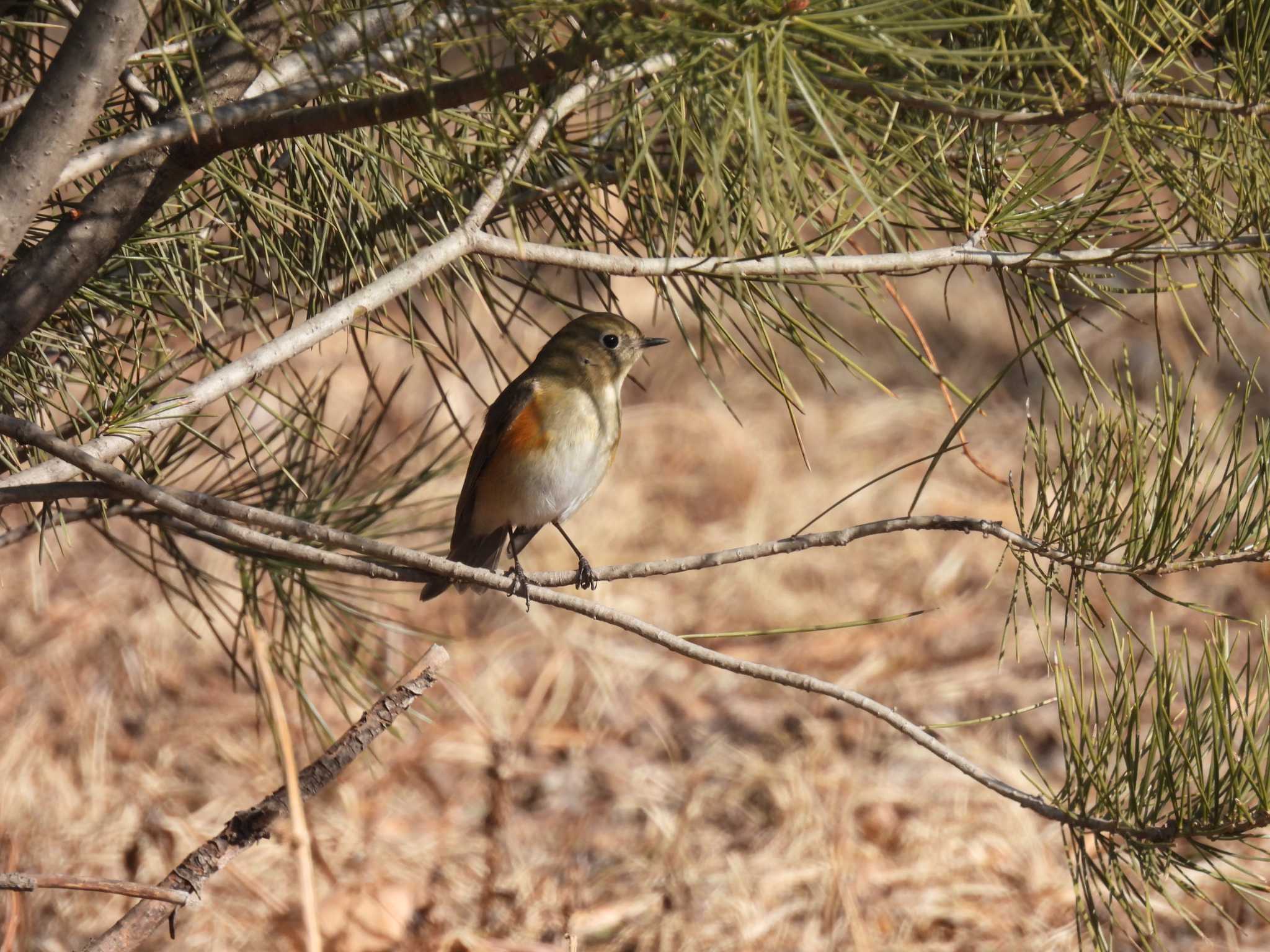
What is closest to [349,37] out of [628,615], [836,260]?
[836,260]

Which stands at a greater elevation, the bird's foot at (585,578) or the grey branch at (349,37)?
the grey branch at (349,37)

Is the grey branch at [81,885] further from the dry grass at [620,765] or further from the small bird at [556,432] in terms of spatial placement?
the small bird at [556,432]

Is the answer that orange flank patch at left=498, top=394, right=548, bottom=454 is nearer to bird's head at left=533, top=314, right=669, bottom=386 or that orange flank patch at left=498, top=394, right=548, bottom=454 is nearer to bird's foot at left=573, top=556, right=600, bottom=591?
bird's head at left=533, top=314, right=669, bottom=386

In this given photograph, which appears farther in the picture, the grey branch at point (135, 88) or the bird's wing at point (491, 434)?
the bird's wing at point (491, 434)

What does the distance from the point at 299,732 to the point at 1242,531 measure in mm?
2633

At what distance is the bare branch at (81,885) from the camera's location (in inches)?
45.5

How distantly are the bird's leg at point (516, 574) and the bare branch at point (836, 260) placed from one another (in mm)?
387

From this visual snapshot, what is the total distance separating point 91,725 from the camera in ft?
11.4

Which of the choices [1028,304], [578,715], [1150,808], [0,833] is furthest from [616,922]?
[1028,304]

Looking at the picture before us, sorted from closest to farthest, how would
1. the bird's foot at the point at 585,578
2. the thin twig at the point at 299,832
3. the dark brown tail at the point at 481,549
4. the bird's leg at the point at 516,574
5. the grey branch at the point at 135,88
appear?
the thin twig at the point at 299,832
the grey branch at the point at 135,88
the bird's leg at the point at 516,574
the bird's foot at the point at 585,578
the dark brown tail at the point at 481,549

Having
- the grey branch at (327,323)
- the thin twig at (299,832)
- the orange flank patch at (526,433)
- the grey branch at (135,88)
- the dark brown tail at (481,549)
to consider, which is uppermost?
the orange flank patch at (526,433)

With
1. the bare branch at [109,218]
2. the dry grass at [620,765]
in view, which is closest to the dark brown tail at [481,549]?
the dry grass at [620,765]

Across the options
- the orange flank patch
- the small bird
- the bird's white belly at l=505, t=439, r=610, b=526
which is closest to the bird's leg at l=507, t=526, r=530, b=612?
the small bird

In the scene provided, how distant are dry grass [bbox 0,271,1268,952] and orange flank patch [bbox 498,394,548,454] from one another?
2.12 feet
